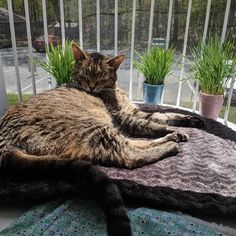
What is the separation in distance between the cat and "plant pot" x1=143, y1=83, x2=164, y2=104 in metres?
0.29

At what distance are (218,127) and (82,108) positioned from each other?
882 mm

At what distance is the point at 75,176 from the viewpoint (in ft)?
3.09

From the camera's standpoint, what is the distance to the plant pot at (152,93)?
1.90 meters

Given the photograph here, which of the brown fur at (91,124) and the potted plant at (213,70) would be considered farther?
the potted plant at (213,70)

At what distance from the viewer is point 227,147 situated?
139cm

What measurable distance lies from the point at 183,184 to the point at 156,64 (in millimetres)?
994

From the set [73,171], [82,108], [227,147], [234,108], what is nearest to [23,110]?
[82,108]

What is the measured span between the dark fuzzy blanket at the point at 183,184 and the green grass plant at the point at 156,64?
67cm

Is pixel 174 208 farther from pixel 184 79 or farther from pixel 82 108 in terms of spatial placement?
pixel 184 79

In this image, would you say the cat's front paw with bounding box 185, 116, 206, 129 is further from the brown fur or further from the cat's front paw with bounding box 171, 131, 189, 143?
the cat's front paw with bounding box 171, 131, 189, 143

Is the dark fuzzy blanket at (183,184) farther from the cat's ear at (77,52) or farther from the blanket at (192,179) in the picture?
the cat's ear at (77,52)

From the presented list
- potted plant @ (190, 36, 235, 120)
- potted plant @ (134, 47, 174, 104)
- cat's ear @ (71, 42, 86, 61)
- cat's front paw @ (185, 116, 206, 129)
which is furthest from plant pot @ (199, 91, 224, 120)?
→ cat's ear @ (71, 42, 86, 61)

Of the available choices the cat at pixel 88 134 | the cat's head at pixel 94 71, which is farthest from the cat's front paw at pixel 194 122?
the cat's head at pixel 94 71

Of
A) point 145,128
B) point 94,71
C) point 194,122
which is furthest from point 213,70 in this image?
point 94,71
